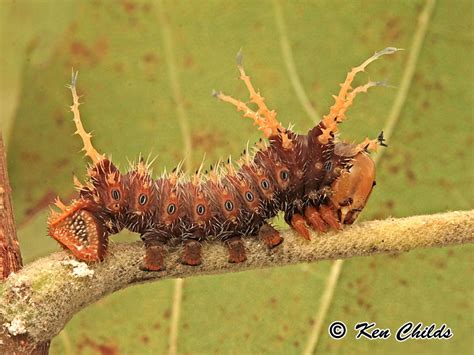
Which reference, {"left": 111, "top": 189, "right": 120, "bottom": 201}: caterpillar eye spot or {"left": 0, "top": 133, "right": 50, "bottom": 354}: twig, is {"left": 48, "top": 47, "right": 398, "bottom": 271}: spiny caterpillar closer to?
{"left": 111, "top": 189, "right": 120, "bottom": 201}: caterpillar eye spot

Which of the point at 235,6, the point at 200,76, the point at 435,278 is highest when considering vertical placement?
the point at 235,6

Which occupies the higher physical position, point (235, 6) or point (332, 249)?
point (235, 6)

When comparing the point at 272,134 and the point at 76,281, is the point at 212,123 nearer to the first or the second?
the point at 272,134

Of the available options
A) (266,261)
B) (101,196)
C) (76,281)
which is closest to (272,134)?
(266,261)

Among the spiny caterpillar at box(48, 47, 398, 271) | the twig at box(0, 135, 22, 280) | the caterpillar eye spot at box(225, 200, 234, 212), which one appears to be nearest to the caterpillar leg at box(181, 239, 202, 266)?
the spiny caterpillar at box(48, 47, 398, 271)

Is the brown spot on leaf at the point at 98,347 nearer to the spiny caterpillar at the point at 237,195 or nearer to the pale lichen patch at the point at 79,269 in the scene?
the spiny caterpillar at the point at 237,195

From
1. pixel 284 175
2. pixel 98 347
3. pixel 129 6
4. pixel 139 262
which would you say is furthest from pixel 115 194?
pixel 129 6
